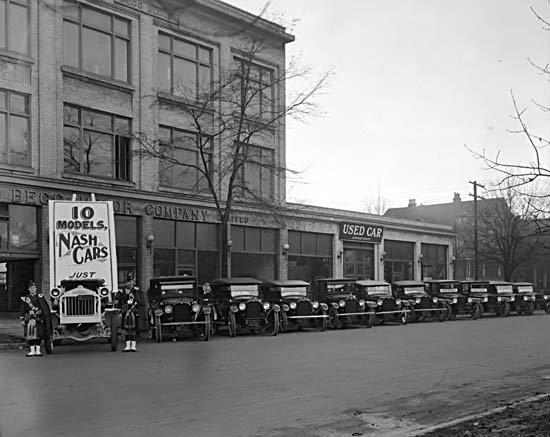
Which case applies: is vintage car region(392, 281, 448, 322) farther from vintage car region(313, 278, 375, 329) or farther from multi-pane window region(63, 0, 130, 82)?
multi-pane window region(63, 0, 130, 82)

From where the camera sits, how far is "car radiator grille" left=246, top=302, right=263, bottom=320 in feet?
78.3

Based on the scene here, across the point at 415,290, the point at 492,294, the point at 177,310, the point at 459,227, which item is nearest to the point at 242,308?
the point at 177,310

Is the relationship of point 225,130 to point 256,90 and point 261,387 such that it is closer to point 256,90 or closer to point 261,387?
point 256,90

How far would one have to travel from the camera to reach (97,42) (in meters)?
27.9

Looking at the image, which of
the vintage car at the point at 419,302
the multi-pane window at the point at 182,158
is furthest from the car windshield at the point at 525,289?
the multi-pane window at the point at 182,158

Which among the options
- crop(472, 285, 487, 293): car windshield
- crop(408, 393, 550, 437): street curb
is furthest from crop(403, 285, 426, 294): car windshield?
crop(408, 393, 550, 437): street curb

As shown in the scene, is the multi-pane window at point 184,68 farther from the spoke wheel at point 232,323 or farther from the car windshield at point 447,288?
the car windshield at point 447,288

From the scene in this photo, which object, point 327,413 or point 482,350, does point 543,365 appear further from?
point 327,413

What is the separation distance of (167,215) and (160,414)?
71.0 feet

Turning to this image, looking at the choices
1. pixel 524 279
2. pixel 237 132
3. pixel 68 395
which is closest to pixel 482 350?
pixel 68 395

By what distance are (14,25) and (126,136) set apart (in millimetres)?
6217

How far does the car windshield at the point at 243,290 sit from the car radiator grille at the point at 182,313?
3192mm

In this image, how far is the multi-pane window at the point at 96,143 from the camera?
88.8 feet

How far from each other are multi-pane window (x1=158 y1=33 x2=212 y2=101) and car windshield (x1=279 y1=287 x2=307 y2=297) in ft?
27.3
